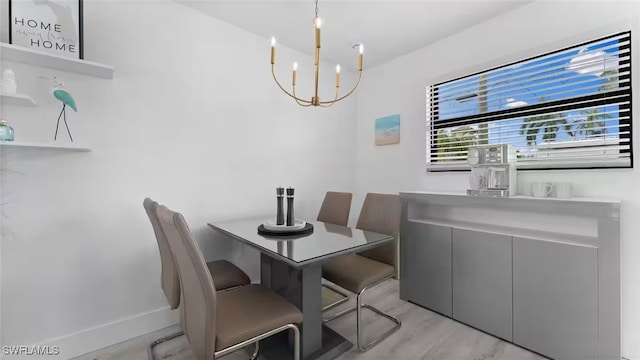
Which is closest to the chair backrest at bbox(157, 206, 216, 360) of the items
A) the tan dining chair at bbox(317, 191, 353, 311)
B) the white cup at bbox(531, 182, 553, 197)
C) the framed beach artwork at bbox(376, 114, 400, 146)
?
the tan dining chair at bbox(317, 191, 353, 311)

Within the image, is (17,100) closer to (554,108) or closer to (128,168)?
(128,168)

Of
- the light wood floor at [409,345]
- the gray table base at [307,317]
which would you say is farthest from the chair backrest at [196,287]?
the light wood floor at [409,345]

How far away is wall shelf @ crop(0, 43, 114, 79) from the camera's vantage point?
1461 mm

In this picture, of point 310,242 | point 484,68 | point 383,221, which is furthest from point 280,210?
point 484,68

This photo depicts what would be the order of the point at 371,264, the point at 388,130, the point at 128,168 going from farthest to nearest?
the point at 388,130 → the point at 371,264 → the point at 128,168

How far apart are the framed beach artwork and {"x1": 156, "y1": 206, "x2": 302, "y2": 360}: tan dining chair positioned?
2.22m

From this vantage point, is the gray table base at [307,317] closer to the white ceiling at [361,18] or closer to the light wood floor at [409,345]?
the light wood floor at [409,345]

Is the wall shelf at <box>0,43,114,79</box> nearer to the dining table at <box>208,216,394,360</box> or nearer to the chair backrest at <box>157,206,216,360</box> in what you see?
the chair backrest at <box>157,206,216,360</box>

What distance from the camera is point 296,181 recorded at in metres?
2.94

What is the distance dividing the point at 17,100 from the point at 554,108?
343 cm

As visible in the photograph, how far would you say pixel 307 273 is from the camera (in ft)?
5.32

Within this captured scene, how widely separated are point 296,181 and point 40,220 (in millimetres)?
1952

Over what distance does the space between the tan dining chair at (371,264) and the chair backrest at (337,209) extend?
194mm

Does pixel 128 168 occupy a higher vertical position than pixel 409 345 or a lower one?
higher
